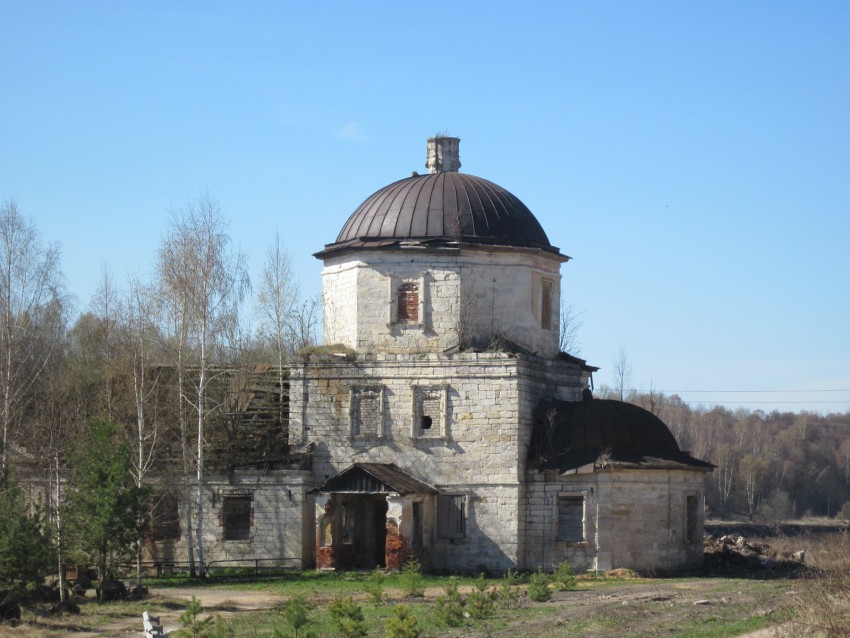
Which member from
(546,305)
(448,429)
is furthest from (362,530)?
(546,305)

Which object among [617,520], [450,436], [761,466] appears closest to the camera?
[617,520]

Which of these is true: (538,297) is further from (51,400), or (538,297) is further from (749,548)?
(51,400)

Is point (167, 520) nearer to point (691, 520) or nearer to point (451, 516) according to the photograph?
point (451, 516)

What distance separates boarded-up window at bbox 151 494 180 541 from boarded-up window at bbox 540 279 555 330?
1031 centimetres

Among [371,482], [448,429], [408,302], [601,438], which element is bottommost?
[371,482]

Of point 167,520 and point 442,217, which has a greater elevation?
point 442,217

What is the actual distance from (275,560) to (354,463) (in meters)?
3.10

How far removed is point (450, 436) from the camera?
103 feet

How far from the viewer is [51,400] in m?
32.8

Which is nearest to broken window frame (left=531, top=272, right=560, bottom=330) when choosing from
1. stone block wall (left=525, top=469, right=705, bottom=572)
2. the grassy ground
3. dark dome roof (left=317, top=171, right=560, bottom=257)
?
dark dome roof (left=317, top=171, right=560, bottom=257)

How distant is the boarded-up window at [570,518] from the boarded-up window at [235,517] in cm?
770

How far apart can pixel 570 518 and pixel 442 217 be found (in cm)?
795

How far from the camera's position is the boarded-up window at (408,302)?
32344mm

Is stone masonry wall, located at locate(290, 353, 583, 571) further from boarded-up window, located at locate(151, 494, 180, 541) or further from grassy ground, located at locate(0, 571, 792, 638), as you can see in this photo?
boarded-up window, located at locate(151, 494, 180, 541)
